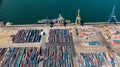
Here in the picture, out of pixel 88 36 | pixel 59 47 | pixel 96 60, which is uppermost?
pixel 88 36

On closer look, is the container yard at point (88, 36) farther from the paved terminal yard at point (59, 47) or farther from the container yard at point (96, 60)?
the container yard at point (96, 60)

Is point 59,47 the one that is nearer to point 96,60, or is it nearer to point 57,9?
point 96,60

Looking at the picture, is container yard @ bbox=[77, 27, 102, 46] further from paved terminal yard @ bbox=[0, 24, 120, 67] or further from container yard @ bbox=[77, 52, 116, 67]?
container yard @ bbox=[77, 52, 116, 67]

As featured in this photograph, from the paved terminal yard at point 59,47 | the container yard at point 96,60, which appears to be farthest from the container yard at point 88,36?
the container yard at point 96,60

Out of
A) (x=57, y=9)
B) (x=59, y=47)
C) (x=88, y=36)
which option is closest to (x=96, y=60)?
(x=59, y=47)

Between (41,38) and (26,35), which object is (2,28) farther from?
(41,38)

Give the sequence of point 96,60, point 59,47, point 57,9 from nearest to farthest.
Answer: point 96,60 < point 59,47 < point 57,9

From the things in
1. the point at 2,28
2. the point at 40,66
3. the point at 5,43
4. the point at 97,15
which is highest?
the point at 97,15

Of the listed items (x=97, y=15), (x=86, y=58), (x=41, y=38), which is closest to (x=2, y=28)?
(x=41, y=38)

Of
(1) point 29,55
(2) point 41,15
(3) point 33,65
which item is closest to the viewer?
(3) point 33,65
